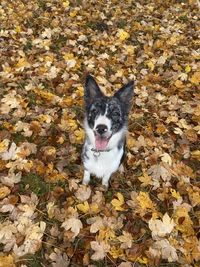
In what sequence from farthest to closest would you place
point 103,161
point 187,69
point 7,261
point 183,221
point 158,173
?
point 187,69 < point 158,173 < point 103,161 < point 183,221 < point 7,261

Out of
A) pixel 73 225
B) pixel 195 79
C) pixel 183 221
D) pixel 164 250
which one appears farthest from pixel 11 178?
pixel 195 79

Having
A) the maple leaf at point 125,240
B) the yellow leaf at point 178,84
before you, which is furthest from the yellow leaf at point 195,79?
the maple leaf at point 125,240

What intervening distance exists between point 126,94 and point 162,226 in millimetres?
1854

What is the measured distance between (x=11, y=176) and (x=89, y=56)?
417cm

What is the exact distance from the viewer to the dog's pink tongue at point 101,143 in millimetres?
4559

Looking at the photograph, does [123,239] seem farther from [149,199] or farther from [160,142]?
[160,142]

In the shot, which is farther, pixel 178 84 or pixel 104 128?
pixel 178 84

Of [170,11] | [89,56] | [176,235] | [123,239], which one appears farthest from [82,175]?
[170,11]

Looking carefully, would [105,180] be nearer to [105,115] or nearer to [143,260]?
[105,115]

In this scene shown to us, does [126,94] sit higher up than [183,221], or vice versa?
[126,94]

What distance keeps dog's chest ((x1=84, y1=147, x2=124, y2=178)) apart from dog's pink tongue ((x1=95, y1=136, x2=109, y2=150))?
17 cm

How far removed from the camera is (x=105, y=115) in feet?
14.7

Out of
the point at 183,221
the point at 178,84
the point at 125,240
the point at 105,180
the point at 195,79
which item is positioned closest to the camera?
the point at 125,240

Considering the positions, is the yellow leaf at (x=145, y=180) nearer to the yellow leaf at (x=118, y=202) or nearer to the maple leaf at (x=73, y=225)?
the yellow leaf at (x=118, y=202)
